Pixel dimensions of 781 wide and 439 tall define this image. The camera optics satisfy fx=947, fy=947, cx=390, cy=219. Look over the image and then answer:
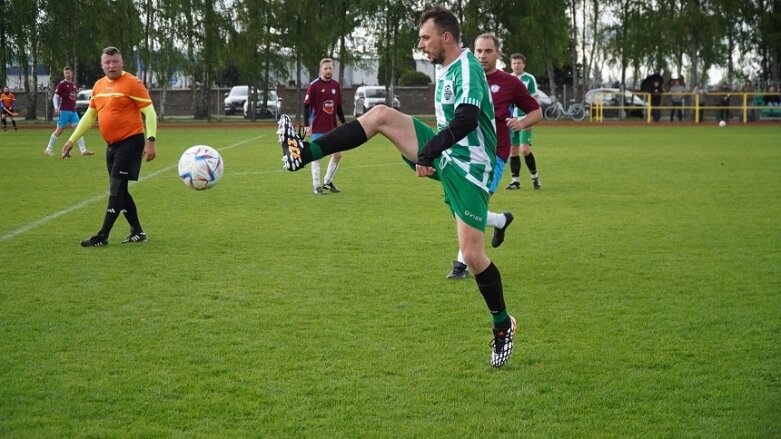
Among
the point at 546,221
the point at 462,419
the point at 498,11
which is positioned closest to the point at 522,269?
the point at 546,221

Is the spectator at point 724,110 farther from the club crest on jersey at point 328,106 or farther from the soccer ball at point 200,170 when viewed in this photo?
the soccer ball at point 200,170

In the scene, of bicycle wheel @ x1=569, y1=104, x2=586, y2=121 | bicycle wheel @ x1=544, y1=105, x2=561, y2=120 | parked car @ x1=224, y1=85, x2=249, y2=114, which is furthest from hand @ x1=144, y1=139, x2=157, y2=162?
parked car @ x1=224, y1=85, x2=249, y2=114

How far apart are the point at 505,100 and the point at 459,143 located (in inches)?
178

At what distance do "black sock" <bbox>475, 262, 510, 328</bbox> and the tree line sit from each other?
4372cm

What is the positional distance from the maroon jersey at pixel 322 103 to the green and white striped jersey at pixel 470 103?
10.1m

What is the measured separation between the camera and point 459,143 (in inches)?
228

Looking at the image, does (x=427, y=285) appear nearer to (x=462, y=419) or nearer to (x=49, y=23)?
(x=462, y=419)

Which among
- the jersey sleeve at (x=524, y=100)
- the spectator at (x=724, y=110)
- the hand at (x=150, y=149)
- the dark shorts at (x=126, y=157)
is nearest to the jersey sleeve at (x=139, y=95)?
the dark shorts at (x=126, y=157)

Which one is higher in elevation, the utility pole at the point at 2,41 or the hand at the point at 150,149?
the utility pole at the point at 2,41

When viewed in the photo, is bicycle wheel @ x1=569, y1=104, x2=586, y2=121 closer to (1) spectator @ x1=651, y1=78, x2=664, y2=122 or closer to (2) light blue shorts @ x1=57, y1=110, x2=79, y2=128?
(1) spectator @ x1=651, y1=78, x2=664, y2=122

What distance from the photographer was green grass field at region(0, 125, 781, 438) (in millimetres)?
4898

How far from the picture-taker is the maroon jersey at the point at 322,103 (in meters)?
15.8

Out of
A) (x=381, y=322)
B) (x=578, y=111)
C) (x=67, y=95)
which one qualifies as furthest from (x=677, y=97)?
(x=381, y=322)

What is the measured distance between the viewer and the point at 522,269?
8.93 meters
